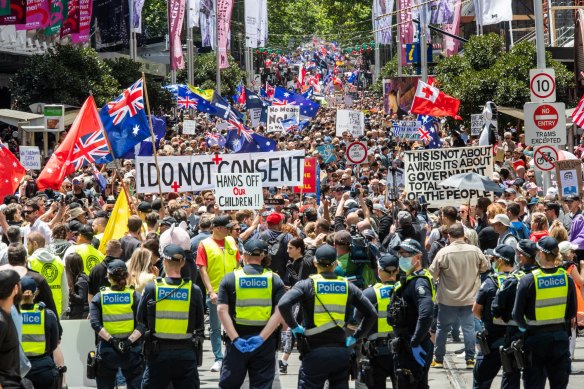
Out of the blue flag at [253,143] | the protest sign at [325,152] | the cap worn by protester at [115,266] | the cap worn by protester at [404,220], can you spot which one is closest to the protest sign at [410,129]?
the protest sign at [325,152]

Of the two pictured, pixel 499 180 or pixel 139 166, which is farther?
pixel 499 180

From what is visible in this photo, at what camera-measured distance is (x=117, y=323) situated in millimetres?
10188

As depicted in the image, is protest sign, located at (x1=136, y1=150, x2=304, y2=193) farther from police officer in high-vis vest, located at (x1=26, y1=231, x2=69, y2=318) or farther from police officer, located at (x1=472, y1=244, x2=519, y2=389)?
police officer, located at (x1=472, y1=244, x2=519, y2=389)

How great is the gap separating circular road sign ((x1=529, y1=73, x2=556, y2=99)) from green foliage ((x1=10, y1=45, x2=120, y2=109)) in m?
23.1

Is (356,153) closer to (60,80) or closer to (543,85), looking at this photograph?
(543,85)

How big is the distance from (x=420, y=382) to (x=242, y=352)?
149 centimetres

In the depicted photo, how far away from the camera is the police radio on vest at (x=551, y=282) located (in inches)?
386

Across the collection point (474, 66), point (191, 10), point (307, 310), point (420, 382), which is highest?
point (191, 10)

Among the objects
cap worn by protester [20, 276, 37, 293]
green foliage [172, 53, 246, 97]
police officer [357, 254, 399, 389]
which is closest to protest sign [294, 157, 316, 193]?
police officer [357, 254, 399, 389]

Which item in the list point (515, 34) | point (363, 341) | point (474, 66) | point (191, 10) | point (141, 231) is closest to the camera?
point (363, 341)

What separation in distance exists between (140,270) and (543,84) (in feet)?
32.0

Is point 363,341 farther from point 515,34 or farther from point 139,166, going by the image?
point 515,34

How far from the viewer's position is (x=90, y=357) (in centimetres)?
1035

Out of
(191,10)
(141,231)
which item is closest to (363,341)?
(141,231)
